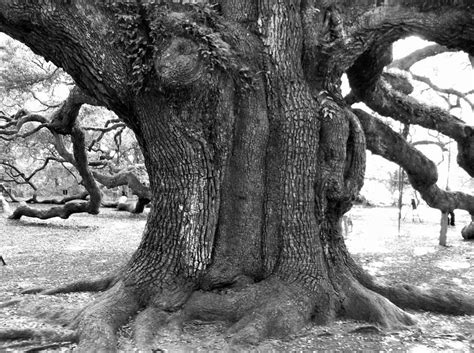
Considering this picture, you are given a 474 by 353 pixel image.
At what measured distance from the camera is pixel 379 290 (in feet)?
17.5

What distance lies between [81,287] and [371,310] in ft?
12.2

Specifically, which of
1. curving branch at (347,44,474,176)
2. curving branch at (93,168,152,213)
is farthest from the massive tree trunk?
curving branch at (93,168,152,213)

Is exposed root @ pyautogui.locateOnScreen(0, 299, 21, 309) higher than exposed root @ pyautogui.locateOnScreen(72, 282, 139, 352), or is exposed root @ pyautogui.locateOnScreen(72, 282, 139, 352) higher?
exposed root @ pyautogui.locateOnScreen(72, 282, 139, 352)

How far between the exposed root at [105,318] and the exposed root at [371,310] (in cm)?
242

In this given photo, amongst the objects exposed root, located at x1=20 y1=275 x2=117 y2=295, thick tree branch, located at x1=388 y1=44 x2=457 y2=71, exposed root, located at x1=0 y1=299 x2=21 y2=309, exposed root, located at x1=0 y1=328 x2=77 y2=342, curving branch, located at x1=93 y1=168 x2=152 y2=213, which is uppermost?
thick tree branch, located at x1=388 y1=44 x2=457 y2=71

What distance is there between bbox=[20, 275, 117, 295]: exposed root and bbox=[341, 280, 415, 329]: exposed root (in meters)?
3.00

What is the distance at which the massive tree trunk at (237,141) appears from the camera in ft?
14.4

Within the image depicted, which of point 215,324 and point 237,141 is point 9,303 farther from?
point 237,141

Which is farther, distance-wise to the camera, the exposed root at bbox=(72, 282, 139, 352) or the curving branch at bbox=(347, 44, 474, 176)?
the curving branch at bbox=(347, 44, 474, 176)

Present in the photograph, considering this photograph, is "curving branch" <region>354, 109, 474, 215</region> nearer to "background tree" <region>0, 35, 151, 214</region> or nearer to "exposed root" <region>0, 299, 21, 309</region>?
"exposed root" <region>0, 299, 21, 309</region>

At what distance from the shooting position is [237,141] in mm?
4812

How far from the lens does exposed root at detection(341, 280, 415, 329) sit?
15.0ft

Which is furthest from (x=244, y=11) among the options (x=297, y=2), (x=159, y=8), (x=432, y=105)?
(x=432, y=105)

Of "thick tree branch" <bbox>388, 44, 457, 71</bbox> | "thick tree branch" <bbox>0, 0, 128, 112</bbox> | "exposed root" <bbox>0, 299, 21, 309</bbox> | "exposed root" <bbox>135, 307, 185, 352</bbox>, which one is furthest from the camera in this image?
"thick tree branch" <bbox>388, 44, 457, 71</bbox>
